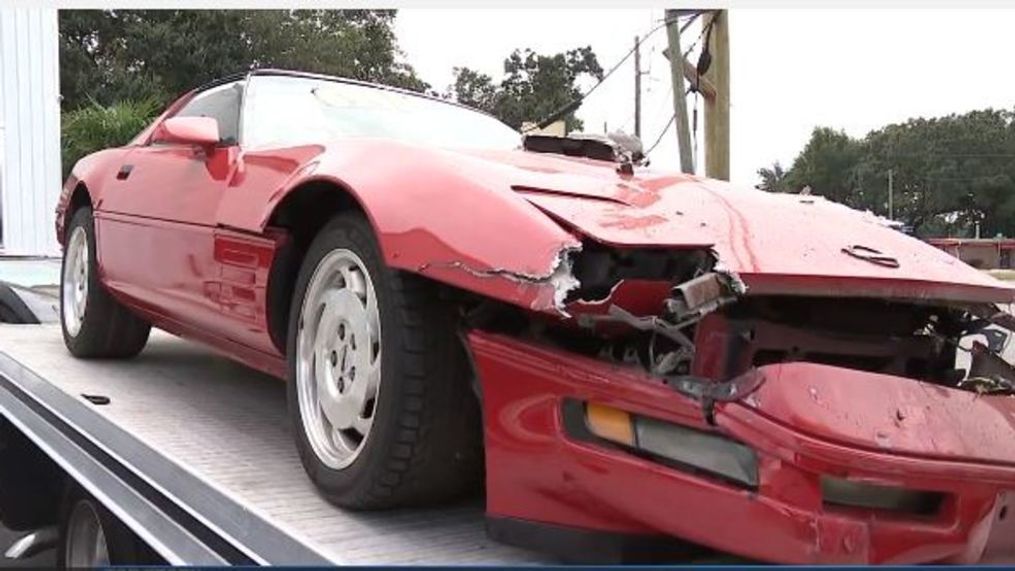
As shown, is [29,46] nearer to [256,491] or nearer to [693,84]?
[693,84]

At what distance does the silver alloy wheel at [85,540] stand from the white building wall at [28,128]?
1001 centimetres

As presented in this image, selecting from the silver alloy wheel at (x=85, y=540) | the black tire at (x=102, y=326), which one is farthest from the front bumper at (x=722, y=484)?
the black tire at (x=102, y=326)

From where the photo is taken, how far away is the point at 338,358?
246 cm

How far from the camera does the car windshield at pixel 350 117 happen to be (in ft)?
11.2

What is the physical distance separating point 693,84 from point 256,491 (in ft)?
31.9

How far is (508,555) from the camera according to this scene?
210 centimetres

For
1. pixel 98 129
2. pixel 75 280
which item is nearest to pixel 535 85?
pixel 98 129

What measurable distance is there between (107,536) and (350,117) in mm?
1551

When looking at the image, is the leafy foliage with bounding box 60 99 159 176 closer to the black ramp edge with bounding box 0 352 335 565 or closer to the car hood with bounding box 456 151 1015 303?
the black ramp edge with bounding box 0 352 335 565

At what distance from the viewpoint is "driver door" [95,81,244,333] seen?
3.21 meters

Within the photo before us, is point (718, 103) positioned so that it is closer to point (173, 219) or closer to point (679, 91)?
point (679, 91)

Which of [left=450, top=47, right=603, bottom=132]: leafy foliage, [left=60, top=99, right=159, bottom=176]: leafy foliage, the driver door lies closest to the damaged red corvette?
the driver door

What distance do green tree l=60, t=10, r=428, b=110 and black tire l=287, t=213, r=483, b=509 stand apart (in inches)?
890

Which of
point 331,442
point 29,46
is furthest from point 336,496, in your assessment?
point 29,46
